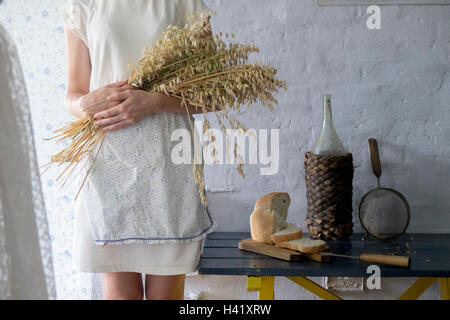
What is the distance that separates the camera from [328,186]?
1915 millimetres

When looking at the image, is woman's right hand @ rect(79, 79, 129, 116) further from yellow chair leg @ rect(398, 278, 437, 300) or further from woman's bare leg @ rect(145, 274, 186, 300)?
yellow chair leg @ rect(398, 278, 437, 300)

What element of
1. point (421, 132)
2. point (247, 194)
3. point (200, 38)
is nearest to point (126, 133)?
point (200, 38)

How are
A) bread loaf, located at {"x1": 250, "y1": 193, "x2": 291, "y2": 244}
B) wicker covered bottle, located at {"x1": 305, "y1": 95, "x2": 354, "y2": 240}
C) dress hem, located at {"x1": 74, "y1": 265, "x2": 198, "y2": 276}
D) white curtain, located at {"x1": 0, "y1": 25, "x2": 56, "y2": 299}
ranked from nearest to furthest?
1. white curtain, located at {"x1": 0, "y1": 25, "x2": 56, "y2": 299}
2. dress hem, located at {"x1": 74, "y1": 265, "x2": 198, "y2": 276}
3. bread loaf, located at {"x1": 250, "y1": 193, "x2": 291, "y2": 244}
4. wicker covered bottle, located at {"x1": 305, "y1": 95, "x2": 354, "y2": 240}

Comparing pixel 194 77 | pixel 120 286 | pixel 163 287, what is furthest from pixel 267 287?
pixel 194 77

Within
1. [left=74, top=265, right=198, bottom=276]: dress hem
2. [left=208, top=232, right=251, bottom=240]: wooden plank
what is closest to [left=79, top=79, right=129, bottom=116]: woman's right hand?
[left=74, top=265, right=198, bottom=276]: dress hem

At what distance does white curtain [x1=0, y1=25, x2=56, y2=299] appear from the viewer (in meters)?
0.46

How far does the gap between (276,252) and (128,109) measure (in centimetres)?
76

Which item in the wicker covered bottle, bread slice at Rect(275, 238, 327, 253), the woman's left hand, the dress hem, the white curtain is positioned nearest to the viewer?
the white curtain

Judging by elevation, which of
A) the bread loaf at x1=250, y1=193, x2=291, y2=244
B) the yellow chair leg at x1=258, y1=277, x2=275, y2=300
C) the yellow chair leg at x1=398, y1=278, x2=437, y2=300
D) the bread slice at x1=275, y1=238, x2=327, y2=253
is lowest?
the yellow chair leg at x1=398, y1=278, x2=437, y2=300

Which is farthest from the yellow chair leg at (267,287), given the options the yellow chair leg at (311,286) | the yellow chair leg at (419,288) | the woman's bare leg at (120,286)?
the yellow chair leg at (419,288)

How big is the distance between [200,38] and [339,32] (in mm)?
1031

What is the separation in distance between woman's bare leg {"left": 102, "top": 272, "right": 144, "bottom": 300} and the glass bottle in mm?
944

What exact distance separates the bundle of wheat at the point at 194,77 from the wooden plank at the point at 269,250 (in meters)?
0.50
